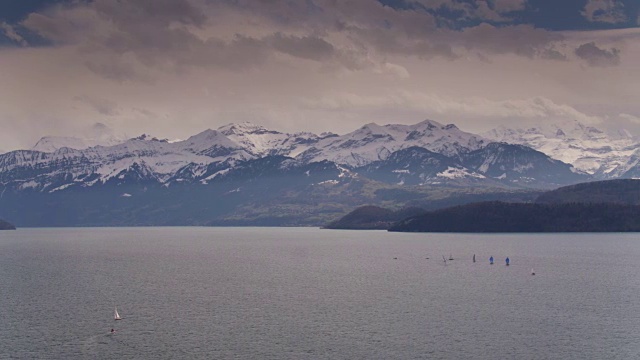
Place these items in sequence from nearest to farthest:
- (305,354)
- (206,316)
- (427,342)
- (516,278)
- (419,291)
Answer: (305,354) < (427,342) < (206,316) < (419,291) < (516,278)

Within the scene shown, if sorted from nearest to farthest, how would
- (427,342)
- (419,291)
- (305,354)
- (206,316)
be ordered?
(305,354) → (427,342) → (206,316) → (419,291)

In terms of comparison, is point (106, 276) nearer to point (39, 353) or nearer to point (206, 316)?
point (206, 316)

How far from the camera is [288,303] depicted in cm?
14088

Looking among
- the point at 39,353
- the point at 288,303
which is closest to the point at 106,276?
the point at 288,303

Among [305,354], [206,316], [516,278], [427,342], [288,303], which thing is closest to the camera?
[305,354]

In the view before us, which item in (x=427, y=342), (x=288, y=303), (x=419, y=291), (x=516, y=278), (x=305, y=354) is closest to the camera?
(x=305, y=354)

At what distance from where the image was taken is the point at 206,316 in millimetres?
126062

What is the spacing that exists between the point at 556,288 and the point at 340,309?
5672cm

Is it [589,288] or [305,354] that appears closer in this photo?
[305,354]

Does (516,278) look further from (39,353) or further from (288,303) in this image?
(39,353)

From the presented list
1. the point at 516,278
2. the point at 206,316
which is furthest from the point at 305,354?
the point at 516,278

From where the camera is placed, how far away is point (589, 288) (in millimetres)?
159750

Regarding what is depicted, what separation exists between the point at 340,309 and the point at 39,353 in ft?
178

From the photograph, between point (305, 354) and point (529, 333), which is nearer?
point (305, 354)
